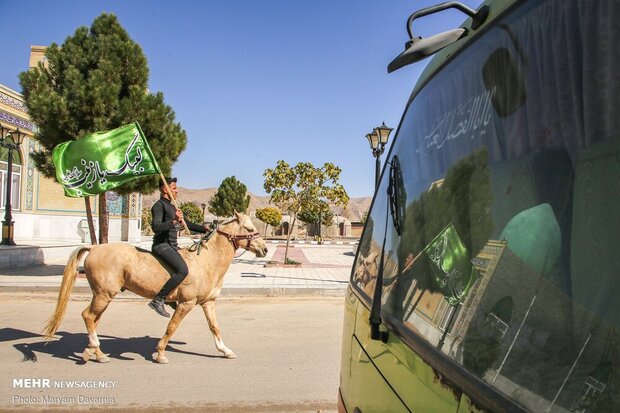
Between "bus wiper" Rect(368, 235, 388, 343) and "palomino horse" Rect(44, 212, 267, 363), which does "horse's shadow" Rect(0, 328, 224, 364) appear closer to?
"palomino horse" Rect(44, 212, 267, 363)

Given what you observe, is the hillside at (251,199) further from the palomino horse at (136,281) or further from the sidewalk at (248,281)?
the palomino horse at (136,281)

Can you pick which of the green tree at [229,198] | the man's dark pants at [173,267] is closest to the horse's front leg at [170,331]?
the man's dark pants at [173,267]

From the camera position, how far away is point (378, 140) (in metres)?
13.7

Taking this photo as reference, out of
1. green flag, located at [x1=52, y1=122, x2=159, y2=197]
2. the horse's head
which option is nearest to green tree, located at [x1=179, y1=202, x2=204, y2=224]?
green flag, located at [x1=52, y1=122, x2=159, y2=197]

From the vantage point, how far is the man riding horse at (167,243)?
17.3 feet

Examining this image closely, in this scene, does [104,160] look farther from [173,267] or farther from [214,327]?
[214,327]

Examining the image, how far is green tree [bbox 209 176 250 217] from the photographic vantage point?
59438mm

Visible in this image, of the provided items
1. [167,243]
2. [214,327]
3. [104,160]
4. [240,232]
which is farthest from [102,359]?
[104,160]

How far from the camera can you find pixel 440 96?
1672 mm

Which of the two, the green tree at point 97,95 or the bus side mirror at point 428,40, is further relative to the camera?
the green tree at point 97,95

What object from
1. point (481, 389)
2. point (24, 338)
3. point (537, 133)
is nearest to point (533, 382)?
point (481, 389)

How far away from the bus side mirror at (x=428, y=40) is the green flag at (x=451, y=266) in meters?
0.61

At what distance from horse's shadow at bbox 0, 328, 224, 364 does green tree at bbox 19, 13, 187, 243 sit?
261 inches

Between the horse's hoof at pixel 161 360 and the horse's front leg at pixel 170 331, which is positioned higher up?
the horse's front leg at pixel 170 331
